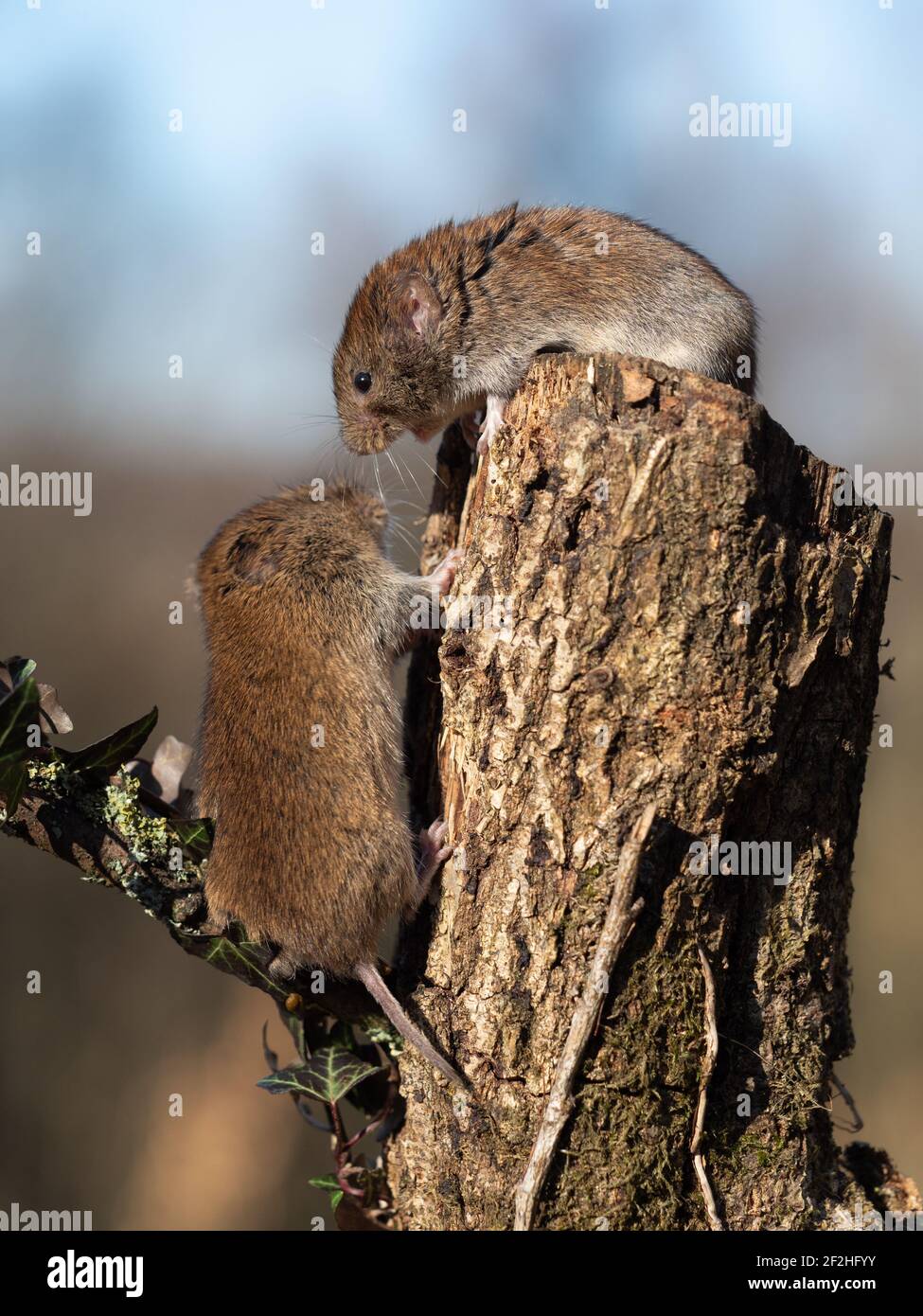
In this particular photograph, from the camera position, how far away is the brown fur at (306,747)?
3.33 meters

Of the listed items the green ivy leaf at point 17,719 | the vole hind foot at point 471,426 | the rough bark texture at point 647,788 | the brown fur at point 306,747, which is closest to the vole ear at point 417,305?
the vole hind foot at point 471,426

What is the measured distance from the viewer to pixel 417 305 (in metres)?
4.34

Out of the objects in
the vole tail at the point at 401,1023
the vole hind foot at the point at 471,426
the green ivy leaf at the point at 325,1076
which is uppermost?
the vole hind foot at the point at 471,426

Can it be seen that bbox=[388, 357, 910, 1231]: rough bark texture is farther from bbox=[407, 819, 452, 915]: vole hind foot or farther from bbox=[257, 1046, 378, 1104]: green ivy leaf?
bbox=[257, 1046, 378, 1104]: green ivy leaf

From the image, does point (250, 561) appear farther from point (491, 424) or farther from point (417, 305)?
point (417, 305)

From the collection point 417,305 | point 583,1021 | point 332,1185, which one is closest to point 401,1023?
point 583,1021

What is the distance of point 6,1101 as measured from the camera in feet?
28.0

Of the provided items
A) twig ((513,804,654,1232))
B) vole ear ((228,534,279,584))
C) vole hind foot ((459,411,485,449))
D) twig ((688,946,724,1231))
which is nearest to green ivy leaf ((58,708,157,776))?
vole ear ((228,534,279,584))

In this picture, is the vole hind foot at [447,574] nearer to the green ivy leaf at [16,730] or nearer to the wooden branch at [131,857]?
the wooden branch at [131,857]

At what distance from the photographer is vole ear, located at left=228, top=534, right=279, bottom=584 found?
3988 mm

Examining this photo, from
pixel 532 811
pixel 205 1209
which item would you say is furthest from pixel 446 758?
pixel 205 1209

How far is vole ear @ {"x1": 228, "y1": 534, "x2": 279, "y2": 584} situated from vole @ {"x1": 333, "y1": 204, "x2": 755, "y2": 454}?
869 millimetres

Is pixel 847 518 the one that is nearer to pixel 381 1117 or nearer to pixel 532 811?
pixel 532 811

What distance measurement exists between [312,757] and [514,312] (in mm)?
2017
